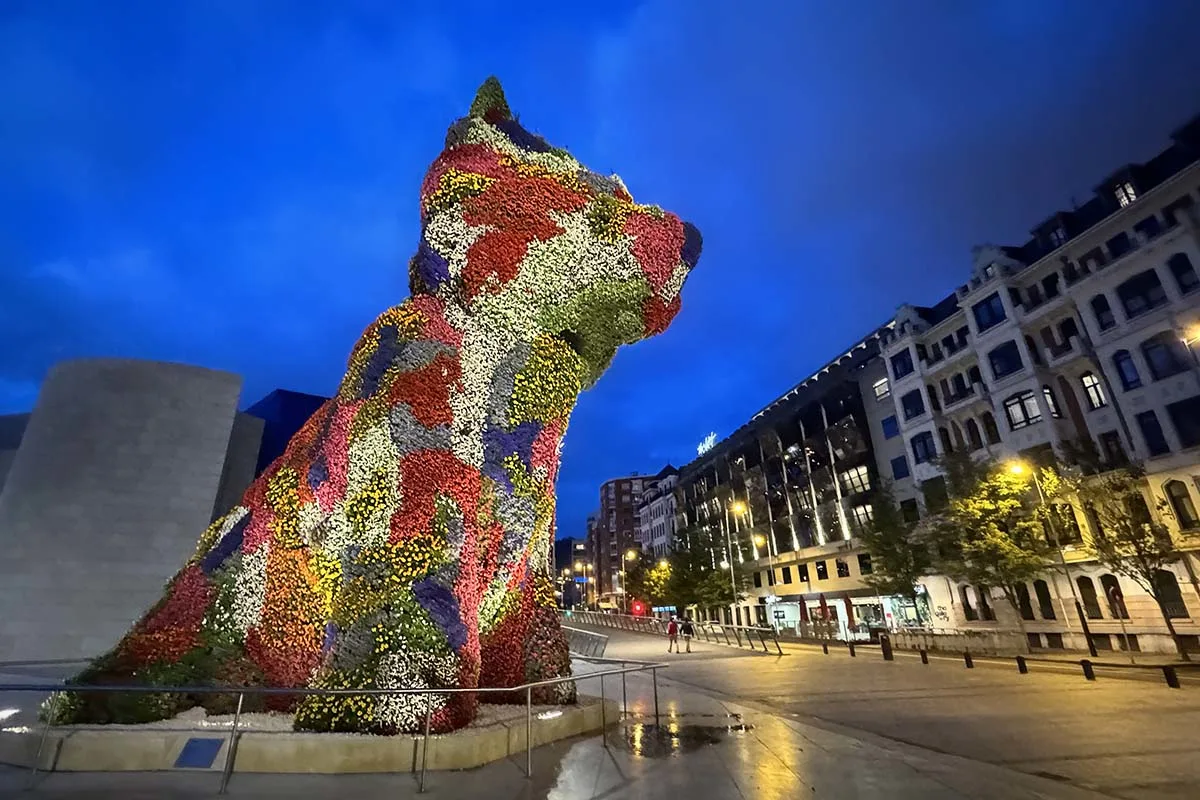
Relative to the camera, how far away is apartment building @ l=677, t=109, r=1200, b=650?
23.2 metres

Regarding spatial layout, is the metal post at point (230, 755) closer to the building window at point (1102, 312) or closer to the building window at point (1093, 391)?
the building window at point (1093, 391)

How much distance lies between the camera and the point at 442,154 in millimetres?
9578

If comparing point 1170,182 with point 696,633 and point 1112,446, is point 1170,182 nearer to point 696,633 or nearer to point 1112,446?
point 1112,446

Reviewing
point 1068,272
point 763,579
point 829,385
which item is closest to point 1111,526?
point 1068,272

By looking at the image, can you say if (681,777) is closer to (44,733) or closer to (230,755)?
(230,755)

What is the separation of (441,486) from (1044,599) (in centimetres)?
3125

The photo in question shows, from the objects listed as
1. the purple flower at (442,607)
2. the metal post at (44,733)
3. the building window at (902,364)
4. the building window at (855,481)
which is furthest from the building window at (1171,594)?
the metal post at (44,733)

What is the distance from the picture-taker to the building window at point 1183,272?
74.7ft

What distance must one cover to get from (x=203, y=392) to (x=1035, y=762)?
24.3m

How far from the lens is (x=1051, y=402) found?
92.5 feet

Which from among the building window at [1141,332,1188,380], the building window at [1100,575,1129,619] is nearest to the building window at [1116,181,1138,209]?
the building window at [1141,332,1188,380]

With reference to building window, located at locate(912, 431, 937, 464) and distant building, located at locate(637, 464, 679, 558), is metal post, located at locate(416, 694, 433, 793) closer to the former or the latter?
building window, located at locate(912, 431, 937, 464)

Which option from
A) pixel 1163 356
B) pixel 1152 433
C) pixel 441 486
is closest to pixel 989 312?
pixel 1163 356

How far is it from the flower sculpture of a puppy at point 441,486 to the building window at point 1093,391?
26.3 metres
